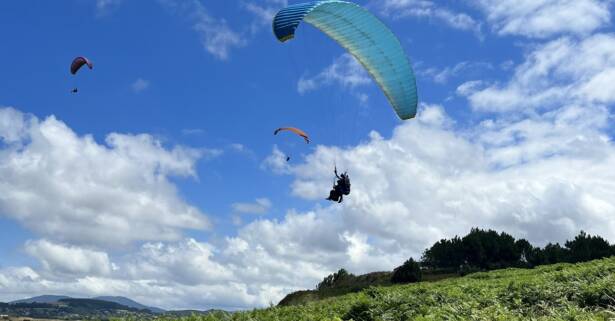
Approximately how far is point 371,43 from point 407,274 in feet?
109

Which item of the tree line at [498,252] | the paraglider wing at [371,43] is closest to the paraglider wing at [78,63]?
the paraglider wing at [371,43]

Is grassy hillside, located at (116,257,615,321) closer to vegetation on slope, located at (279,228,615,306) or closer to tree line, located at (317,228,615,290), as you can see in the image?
vegetation on slope, located at (279,228,615,306)

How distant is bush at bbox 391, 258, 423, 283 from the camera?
173ft

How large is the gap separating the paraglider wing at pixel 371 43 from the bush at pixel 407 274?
1148 inches

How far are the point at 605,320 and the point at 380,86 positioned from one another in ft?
53.5

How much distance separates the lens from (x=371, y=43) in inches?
973

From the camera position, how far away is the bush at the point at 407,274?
2072 inches

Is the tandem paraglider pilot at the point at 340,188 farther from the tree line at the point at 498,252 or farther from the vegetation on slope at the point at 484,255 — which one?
the tree line at the point at 498,252

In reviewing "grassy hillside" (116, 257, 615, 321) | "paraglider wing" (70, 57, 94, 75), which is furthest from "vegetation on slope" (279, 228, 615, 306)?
"grassy hillside" (116, 257, 615, 321)

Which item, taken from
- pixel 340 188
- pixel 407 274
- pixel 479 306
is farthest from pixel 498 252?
pixel 479 306

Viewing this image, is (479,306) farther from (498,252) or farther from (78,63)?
(498,252)

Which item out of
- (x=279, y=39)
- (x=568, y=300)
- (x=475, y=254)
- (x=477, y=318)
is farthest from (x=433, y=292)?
(x=475, y=254)

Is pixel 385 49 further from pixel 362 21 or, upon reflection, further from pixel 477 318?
pixel 477 318

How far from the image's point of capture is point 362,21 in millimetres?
23812
